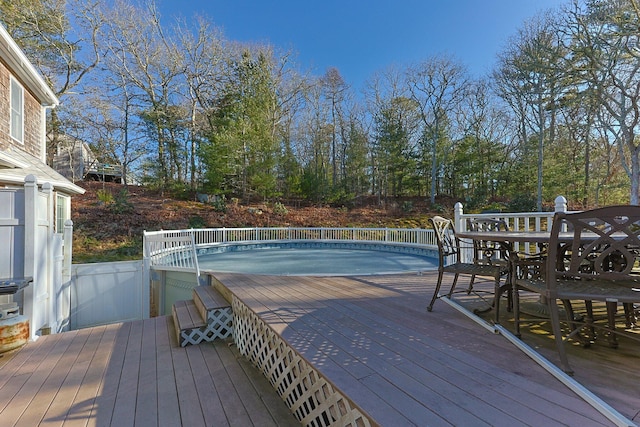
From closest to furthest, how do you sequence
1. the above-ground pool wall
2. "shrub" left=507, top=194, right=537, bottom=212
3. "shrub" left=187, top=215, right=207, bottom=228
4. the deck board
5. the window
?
the deck board
the above-ground pool wall
the window
"shrub" left=187, top=215, right=207, bottom=228
"shrub" left=507, top=194, right=537, bottom=212

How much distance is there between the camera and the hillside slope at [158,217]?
9.61 metres

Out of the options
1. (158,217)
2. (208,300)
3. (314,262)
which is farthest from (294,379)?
(158,217)

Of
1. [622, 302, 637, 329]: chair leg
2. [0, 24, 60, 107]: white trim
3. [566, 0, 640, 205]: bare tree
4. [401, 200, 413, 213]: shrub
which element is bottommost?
[622, 302, 637, 329]: chair leg

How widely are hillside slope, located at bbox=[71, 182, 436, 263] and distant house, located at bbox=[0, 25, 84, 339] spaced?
4.28m

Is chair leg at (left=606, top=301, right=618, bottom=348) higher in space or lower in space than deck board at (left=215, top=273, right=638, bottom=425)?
higher

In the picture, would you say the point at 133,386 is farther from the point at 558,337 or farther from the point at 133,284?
the point at 133,284

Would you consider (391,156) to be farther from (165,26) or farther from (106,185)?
(106,185)

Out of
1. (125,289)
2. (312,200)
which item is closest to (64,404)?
(125,289)

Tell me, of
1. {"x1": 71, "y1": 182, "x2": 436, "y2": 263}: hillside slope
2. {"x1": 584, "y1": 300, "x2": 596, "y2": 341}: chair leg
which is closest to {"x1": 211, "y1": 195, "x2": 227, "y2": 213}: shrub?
{"x1": 71, "y1": 182, "x2": 436, "y2": 263}: hillside slope

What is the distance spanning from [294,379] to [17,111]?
7.59 meters

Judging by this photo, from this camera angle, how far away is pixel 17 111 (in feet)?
18.3

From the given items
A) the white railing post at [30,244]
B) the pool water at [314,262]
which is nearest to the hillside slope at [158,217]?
the pool water at [314,262]

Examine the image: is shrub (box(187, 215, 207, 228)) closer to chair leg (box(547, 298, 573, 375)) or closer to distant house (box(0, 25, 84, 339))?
distant house (box(0, 25, 84, 339))

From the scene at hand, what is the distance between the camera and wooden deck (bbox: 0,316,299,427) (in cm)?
187
